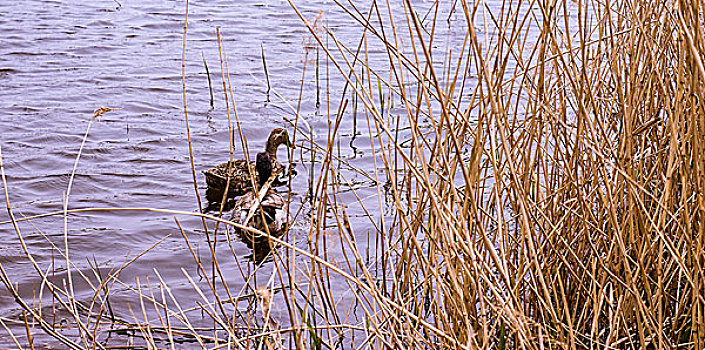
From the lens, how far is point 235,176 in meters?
5.58

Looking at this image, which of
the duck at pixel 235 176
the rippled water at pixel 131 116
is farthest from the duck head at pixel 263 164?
the rippled water at pixel 131 116

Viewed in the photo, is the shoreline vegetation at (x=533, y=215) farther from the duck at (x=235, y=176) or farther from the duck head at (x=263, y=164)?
the duck head at (x=263, y=164)

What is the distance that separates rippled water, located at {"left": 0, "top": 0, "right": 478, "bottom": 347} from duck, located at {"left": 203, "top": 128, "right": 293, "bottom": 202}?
117 mm

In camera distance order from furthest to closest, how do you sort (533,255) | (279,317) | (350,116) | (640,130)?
1. (350,116)
2. (279,317)
3. (640,130)
4. (533,255)

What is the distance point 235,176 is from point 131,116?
1.48 metres

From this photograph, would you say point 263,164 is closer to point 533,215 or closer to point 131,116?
point 131,116

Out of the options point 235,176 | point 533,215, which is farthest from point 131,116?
point 533,215

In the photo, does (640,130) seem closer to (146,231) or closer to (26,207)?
(146,231)

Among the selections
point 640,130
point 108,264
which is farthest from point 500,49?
point 108,264

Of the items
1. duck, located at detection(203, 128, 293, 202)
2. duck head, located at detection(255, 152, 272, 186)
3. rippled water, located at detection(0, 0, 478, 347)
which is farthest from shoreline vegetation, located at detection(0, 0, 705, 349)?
duck head, located at detection(255, 152, 272, 186)

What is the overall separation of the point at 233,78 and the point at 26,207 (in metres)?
2.99

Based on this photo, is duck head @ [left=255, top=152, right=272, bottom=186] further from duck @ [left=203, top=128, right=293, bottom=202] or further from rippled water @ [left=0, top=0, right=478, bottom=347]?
rippled water @ [left=0, top=0, right=478, bottom=347]

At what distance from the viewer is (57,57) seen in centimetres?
812

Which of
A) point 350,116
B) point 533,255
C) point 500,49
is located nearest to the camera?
point 533,255
